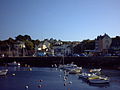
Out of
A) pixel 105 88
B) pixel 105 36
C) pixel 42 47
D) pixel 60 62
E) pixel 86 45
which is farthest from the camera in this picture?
pixel 42 47

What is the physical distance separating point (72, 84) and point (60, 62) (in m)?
49.5

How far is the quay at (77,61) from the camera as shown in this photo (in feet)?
301

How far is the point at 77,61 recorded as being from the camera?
100 meters

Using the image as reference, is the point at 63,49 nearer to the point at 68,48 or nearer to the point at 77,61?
the point at 68,48

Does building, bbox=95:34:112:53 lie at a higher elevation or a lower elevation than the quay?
higher

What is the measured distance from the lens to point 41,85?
178ft

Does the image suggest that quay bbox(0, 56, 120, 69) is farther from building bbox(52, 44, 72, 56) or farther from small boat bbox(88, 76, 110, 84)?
building bbox(52, 44, 72, 56)

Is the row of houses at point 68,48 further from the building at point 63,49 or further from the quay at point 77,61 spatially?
the quay at point 77,61

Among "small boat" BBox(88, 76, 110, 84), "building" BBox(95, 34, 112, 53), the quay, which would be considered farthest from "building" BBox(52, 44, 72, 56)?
"small boat" BBox(88, 76, 110, 84)

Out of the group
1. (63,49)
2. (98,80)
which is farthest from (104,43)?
(98,80)

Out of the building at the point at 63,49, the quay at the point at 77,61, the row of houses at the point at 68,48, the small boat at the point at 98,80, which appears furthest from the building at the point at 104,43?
the small boat at the point at 98,80

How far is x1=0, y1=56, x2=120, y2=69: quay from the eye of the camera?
91600 millimetres

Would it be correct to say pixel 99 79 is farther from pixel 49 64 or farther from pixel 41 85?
pixel 49 64

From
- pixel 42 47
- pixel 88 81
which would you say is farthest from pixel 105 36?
pixel 88 81
